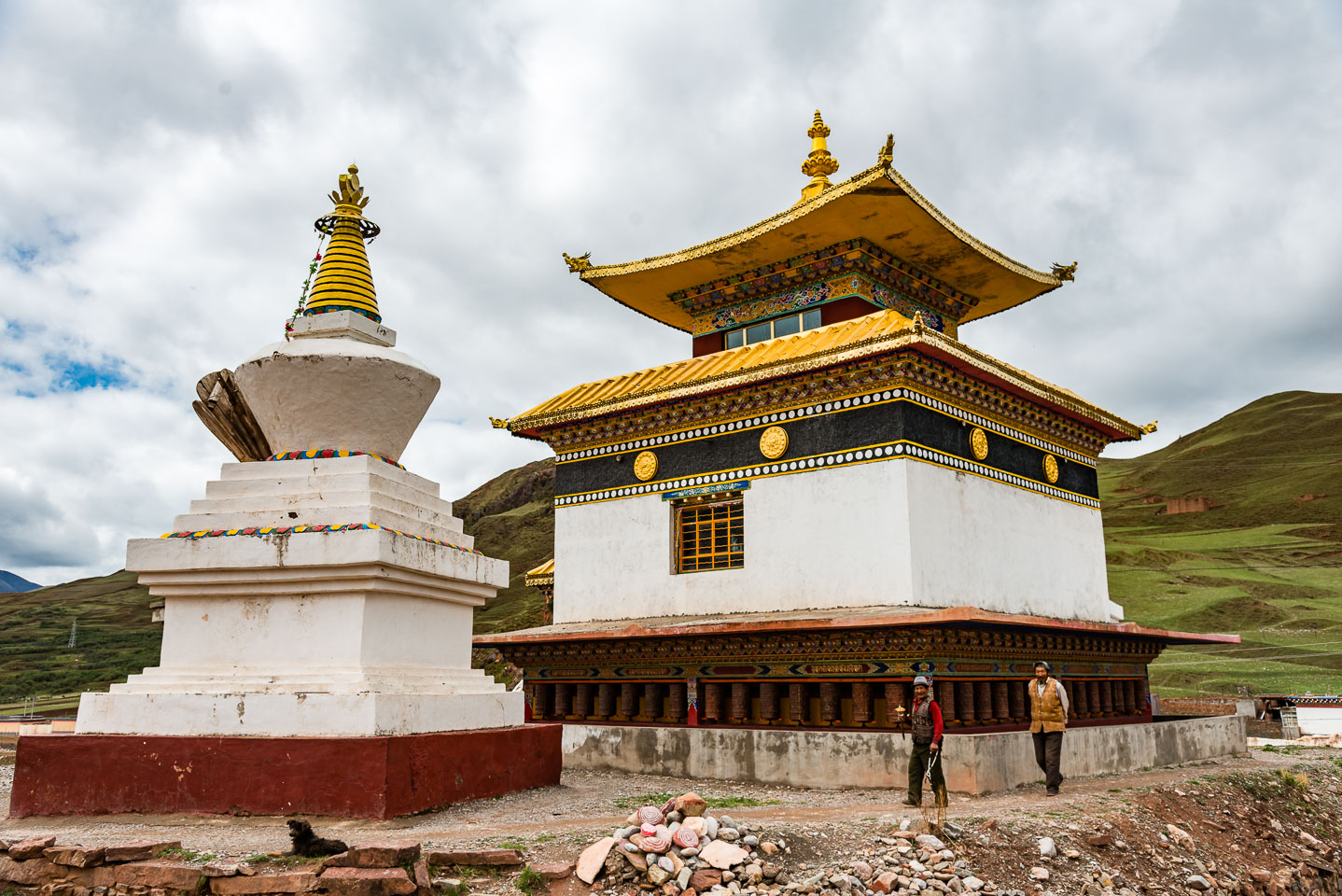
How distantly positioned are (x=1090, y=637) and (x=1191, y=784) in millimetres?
2429

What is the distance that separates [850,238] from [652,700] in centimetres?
641

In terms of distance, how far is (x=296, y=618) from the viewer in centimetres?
709

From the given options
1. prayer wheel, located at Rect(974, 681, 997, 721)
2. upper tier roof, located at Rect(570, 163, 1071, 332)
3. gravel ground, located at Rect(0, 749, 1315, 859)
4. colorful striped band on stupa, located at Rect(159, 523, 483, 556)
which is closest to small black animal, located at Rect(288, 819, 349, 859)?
gravel ground, located at Rect(0, 749, 1315, 859)

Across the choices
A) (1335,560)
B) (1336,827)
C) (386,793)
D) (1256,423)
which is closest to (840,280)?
(1336,827)

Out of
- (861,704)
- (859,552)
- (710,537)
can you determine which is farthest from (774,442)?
(861,704)

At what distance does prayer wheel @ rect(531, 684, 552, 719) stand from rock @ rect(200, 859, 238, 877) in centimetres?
797

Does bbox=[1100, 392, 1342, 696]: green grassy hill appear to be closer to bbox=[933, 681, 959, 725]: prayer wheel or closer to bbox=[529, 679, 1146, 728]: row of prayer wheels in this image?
bbox=[529, 679, 1146, 728]: row of prayer wheels

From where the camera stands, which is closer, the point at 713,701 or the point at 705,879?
the point at 705,879

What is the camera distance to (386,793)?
6.27 metres

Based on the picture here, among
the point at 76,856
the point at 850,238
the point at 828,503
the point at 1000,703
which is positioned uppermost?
the point at 850,238

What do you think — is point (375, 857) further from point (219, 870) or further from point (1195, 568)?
point (1195, 568)

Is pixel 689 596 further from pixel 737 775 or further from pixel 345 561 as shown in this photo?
pixel 345 561

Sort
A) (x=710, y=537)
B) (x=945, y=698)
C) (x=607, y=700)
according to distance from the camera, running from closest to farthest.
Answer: (x=945, y=698)
(x=607, y=700)
(x=710, y=537)

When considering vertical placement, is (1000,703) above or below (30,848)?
above
